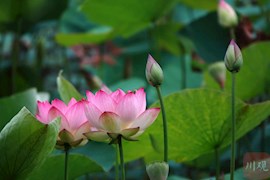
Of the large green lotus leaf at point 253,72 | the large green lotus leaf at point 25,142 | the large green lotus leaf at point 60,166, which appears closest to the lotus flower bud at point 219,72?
the large green lotus leaf at point 253,72

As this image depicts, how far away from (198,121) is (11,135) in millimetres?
227

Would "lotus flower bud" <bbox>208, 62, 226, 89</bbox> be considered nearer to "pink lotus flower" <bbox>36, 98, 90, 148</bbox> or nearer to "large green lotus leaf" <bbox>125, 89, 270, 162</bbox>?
"large green lotus leaf" <bbox>125, 89, 270, 162</bbox>

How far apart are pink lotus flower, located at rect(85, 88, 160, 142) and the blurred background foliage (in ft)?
0.35

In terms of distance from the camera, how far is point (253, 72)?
901 millimetres

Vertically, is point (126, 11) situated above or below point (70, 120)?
above

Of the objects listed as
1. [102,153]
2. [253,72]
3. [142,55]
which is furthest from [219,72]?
[142,55]

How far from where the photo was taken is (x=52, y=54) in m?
2.22

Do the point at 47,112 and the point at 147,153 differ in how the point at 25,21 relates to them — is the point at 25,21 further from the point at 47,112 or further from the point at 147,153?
the point at 47,112

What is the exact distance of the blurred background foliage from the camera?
809 millimetres

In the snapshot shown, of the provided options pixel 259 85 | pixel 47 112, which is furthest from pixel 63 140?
pixel 259 85

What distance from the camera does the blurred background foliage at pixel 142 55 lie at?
809 mm

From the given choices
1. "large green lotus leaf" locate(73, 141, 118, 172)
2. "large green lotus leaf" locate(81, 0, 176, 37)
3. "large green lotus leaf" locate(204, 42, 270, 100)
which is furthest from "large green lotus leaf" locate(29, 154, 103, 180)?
"large green lotus leaf" locate(81, 0, 176, 37)

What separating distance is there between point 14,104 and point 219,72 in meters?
0.29

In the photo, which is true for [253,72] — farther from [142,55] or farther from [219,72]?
[142,55]
